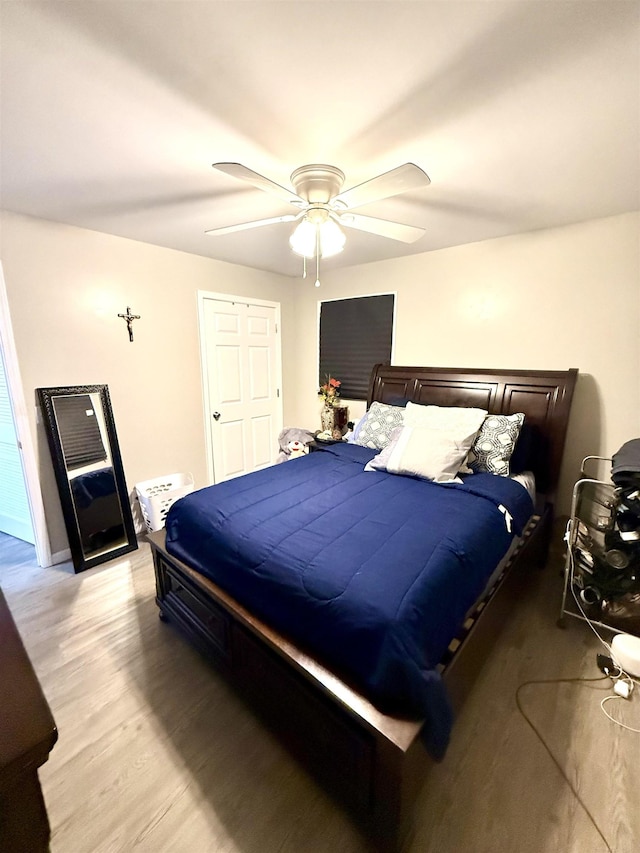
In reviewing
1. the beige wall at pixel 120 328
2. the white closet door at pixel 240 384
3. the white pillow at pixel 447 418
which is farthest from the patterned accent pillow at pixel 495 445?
the beige wall at pixel 120 328

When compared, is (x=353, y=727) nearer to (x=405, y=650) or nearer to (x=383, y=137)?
(x=405, y=650)

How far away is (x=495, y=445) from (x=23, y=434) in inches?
128

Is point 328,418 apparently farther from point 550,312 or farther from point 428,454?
point 550,312

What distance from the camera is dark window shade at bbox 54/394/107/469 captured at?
8.30 feet

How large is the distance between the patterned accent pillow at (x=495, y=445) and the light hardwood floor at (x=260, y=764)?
0.96 metres

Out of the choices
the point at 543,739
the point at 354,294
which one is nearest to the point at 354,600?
the point at 543,739

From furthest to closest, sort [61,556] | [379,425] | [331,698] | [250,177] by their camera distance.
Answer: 1. [379,425]
2. [61,556]
3. [250,177]
4. [331,698]

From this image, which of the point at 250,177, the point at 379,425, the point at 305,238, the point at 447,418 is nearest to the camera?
the point at 250,177

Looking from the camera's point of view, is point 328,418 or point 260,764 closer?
point 260,764

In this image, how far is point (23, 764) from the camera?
548 millimetres

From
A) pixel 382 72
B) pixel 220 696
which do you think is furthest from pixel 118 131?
pixel 220 696

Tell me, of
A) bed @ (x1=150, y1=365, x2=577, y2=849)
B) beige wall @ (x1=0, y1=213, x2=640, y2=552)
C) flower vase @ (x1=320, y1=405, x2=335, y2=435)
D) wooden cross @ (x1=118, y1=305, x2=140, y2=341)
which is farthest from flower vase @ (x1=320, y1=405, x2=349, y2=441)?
wooden cross @ (x1=118, y1=305, x2=140, y2=341)

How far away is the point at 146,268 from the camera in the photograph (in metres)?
2.88

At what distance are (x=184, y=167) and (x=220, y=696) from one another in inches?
98.8
